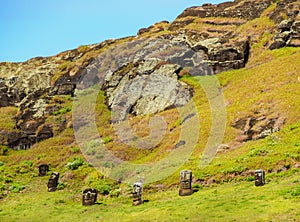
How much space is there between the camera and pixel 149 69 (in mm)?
88500

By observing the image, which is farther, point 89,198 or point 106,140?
point 106,140

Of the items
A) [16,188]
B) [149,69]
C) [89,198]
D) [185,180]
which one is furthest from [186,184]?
[149,69]

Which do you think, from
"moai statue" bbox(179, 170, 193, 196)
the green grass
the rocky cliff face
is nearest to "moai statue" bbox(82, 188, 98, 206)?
the green grass

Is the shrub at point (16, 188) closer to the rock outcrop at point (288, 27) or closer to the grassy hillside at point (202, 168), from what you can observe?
the grassy hillside at point (202, 168)

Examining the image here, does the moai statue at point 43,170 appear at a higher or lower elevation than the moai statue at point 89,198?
higher

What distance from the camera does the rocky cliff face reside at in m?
79.1

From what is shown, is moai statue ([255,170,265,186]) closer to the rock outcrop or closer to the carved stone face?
the carved stone face

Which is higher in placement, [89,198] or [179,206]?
[179,206]

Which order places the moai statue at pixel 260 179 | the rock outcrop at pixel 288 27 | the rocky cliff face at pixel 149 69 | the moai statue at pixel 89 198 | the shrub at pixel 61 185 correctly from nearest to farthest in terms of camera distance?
the moai statue at pixel 260 179
the moai statue at pixel 89 198
the shrub at pixel 61 185
the rock outcrop at pixel 288 27
the rocky cliff face at pixel 149 69

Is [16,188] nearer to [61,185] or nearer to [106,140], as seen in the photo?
[61,185]

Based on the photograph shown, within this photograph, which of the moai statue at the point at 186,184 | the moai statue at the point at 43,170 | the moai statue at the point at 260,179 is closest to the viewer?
the moai statue at the point at 260,179

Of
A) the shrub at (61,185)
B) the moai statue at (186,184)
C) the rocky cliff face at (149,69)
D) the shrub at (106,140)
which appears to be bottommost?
the shrub at (61,185)

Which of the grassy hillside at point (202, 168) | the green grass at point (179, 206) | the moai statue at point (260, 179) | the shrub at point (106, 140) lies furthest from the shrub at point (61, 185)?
the moai statue at point (260, 179)

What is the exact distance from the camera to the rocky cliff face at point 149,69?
3115 inches
